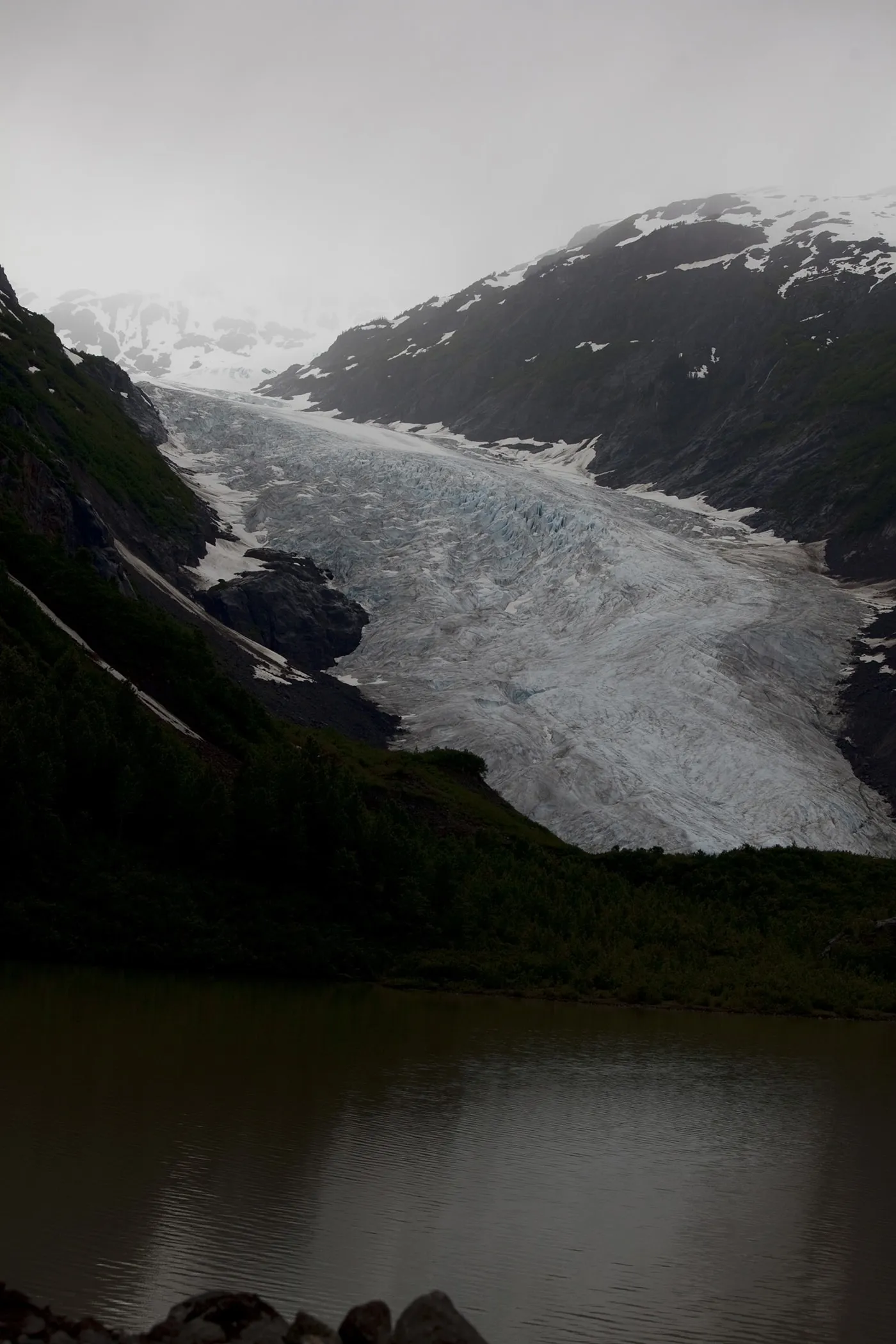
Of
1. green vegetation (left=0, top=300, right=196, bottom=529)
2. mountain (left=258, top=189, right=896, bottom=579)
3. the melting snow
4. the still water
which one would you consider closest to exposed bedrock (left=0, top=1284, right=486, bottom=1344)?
the still water

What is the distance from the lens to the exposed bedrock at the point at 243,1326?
649cm

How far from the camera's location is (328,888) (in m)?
25.3

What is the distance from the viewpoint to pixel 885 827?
51.2 meters

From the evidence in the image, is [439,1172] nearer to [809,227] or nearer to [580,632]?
[580,632]

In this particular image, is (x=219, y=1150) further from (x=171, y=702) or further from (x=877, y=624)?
(x=877, y=624)

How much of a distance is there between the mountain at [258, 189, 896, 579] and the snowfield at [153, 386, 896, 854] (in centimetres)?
920

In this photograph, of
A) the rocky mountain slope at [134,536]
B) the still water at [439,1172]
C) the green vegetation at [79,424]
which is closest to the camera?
the still water at [439,1172]

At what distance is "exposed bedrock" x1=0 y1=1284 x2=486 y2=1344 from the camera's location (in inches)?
256

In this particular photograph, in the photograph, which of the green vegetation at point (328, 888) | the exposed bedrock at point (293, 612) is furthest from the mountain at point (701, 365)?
the green vegetation at point (328, 888)

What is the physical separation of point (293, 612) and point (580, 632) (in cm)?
1419

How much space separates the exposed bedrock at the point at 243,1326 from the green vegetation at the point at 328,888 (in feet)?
50.6

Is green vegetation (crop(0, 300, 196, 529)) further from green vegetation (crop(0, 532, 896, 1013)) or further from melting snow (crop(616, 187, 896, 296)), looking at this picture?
melting snow (crop(616, 187, 896, 296))

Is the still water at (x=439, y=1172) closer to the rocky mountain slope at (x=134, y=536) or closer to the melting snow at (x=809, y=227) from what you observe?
the rocky mountain slope at (x=134, y=536)

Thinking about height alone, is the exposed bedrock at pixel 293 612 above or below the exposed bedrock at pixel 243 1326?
below
